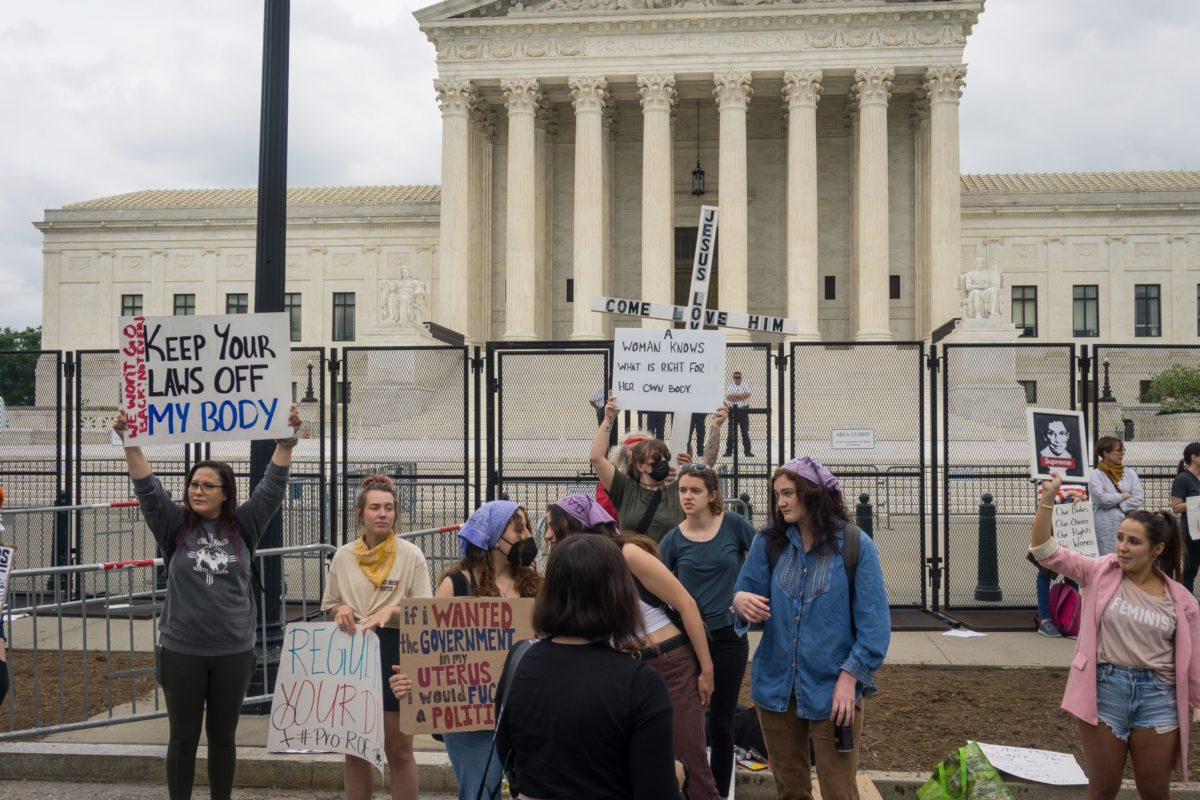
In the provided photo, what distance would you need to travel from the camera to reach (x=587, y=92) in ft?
135

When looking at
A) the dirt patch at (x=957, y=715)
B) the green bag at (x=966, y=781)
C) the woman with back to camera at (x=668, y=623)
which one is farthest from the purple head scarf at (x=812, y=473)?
the dirt patch at (x=957, y=715)

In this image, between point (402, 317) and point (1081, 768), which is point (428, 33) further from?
point (1081, 768)

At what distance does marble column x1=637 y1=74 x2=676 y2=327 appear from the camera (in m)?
40.8

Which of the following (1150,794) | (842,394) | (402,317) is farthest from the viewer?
(402,317)

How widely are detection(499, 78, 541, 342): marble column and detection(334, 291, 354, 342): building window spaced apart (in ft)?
51.7

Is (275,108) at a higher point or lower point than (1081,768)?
higher

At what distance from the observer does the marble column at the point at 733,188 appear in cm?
4038

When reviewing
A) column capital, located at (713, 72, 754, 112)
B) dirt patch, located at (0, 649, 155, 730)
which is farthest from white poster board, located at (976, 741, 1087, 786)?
column capital, located at (713, 72, 754, 112)

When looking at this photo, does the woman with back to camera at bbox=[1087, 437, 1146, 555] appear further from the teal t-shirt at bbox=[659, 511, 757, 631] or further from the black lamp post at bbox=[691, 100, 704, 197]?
the black lamp post at bbox=[691, 100, 704, 197]

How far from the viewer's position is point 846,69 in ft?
133

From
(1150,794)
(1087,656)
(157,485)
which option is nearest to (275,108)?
(157,485)

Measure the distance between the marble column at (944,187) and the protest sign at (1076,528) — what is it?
32881 millimetres

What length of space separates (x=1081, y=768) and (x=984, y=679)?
216cm

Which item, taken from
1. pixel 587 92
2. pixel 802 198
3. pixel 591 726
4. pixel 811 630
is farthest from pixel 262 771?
pixel 587 92
